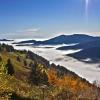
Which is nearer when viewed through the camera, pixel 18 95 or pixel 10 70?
pixel 18 95

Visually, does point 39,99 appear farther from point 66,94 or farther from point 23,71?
point 23,71

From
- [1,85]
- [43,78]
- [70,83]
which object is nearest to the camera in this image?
[1,85]

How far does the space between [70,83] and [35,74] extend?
50.4 m

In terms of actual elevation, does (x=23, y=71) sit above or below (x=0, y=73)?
below

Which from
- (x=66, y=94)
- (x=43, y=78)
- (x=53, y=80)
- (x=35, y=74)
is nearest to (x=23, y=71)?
(x=53, y=80)

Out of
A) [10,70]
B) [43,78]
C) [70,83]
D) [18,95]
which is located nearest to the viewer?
[18,95]

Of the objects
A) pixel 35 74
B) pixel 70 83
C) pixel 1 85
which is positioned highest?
pixel 1 85

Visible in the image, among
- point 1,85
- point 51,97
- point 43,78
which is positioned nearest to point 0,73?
point 1,85

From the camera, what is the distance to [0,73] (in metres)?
32.9

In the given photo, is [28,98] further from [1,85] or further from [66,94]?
[1,85]

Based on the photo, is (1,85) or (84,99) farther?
(84,99)

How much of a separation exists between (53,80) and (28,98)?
128143 millimetres

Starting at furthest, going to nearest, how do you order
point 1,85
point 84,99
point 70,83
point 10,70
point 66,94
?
point 70,83 < point 10,70 < point 66,94 < point 84,99 < point 1,85

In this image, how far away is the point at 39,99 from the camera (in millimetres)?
47312
